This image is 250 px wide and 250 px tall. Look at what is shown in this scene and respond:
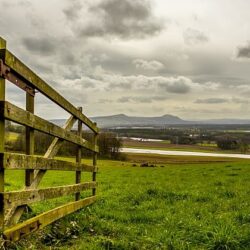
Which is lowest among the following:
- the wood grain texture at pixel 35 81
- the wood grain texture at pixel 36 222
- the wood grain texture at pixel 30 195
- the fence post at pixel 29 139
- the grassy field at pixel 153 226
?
the grassy field at pixel 153 226

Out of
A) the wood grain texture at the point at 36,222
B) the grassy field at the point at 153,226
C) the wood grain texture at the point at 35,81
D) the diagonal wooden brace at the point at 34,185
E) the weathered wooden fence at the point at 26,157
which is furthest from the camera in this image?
the grassy field at the point at 153,226

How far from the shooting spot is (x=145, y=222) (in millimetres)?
9203

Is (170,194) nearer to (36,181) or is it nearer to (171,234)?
(171,234)

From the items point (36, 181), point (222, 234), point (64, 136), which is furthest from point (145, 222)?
point (36, 181)

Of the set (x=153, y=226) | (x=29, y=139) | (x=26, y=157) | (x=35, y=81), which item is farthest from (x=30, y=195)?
(x=153, y=226)

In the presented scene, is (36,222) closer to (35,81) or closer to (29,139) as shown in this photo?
(29,139)

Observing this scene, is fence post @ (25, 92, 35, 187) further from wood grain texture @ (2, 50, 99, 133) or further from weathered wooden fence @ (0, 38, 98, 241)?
wood grain texture @ (2, 50, 99, 133)

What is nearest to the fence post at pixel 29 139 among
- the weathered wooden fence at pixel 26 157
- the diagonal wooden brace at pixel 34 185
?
the weathered wooden fence at pixel 26 157

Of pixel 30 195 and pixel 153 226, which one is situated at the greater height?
pixel 30 195

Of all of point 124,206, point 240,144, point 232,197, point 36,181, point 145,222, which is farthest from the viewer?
point 240,144

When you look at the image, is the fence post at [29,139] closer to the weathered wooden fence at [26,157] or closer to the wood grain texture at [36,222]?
the weathered wooden fence at [26,157]

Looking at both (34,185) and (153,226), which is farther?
(153,226)

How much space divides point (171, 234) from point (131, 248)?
4.02ft

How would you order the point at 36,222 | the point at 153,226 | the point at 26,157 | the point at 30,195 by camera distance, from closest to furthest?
the point at 26,157, the point at 30,195, the point at 36,222, the point at 153,226
